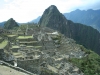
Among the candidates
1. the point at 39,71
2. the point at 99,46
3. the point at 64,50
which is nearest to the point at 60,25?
the point at 99,46

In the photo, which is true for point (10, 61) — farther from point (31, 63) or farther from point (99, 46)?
point (99, 46)

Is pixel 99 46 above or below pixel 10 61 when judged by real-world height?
below

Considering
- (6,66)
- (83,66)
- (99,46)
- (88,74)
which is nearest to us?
(6,66)

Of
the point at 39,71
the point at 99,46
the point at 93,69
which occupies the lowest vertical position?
the point at 99,46

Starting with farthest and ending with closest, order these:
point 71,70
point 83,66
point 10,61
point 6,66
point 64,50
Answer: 1. point 64,50
2. point 83,66
3. point 71,70
4. point 10,61
5. point 6,66

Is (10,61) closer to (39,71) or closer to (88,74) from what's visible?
(39,71)

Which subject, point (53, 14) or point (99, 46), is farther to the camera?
point (99, 46)

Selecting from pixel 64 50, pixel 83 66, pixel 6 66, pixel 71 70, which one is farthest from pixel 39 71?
pixel 64 50

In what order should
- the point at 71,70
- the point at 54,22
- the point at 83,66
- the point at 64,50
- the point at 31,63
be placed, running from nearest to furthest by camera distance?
1. the point at 31,63
2. the point at 71,70
3. the point at 83,66
4. the point at 64,50
5. the point at 54,22

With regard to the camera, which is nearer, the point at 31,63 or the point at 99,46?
the point at 31,63
